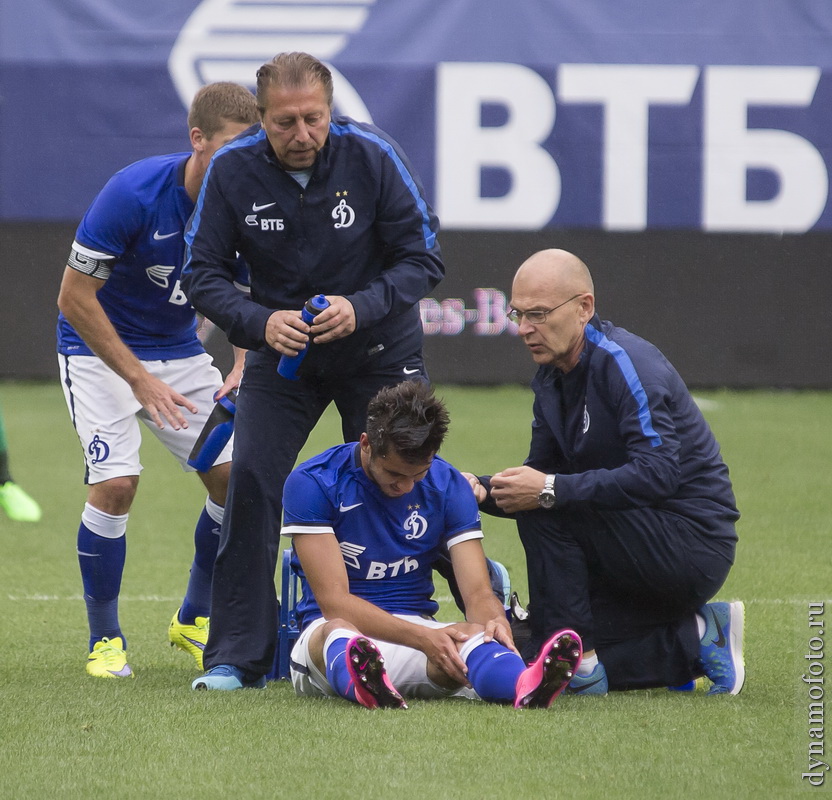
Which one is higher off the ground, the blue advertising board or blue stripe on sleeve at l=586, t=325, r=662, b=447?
the blue advertising board

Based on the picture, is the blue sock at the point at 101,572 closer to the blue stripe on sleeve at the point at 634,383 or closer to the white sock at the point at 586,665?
the white sock at the point at 586,665

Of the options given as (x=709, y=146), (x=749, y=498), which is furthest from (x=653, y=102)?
(x=749, y=498)

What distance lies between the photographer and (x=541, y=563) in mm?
4566

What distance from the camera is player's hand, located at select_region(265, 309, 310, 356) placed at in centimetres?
444

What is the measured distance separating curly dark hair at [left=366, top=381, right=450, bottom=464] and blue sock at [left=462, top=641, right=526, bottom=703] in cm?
60

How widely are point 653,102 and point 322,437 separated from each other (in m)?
5.61

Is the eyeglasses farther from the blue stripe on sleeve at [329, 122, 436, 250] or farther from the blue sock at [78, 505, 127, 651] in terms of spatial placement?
the blue sock at [78, 505, 127, 651]

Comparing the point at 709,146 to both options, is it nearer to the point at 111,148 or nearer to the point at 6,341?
the point at 111,148

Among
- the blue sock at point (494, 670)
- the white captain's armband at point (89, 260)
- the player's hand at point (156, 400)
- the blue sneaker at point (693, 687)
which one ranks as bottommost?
the blue sneaker at point (693, 687)

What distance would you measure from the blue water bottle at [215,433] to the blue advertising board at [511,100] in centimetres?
950

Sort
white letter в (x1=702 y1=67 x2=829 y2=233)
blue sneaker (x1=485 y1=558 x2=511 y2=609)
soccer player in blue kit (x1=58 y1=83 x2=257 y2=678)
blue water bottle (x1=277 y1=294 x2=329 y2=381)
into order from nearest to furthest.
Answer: blue water bottle (x1=277 y1=294 x2=329 y2=381) < blue sneaker (x1=485 y1=558 x2=511 y2=609) < soccer player in blue kit (x1=58 y1=83 x2=257 y2=678) < white letter в (x1=702 y1=67 x2=829 y2=233)

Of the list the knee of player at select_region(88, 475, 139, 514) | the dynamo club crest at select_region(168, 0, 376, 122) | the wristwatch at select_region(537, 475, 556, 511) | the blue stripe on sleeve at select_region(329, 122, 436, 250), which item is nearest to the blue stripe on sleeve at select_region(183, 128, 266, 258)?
the blue stripe on sleeve at select_region(329, 122, 436, 250)

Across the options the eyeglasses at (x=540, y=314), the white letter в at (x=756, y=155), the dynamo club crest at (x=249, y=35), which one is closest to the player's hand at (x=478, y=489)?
the eyeglasses at (x=540, y=314)

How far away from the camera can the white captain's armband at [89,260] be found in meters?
5.12
